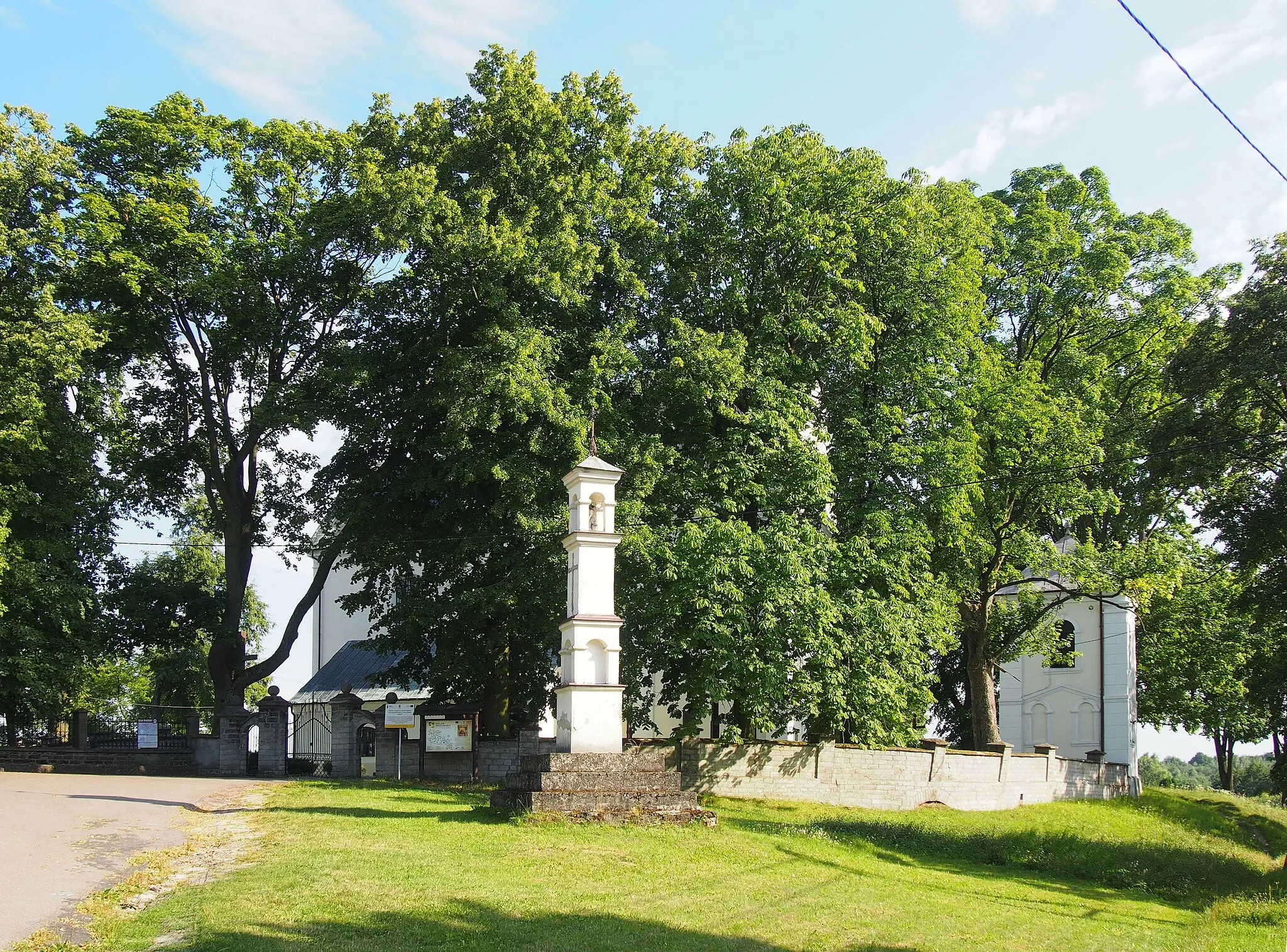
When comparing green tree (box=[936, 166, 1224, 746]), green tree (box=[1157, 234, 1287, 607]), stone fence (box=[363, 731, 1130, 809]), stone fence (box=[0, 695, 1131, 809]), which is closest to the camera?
green tree (box=[1157, 234, 1287, 607])

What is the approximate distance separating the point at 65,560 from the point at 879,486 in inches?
743

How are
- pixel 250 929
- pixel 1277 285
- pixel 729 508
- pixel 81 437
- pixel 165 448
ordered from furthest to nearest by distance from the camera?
1. pixel 165 448
2. pixel 81 437
3. pixel 729 508
4. pixel 1277 285
5. pixel 250 929

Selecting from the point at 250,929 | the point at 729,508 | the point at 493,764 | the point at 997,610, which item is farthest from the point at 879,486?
the point at 250,929

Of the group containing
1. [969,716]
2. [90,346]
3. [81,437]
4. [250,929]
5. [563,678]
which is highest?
[90,346]

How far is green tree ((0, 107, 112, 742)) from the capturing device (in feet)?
79.3

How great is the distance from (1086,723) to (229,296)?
30480mm

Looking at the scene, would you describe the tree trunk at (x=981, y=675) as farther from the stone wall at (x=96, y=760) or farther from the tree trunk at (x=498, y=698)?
the stone wall at (x=96, y=760)

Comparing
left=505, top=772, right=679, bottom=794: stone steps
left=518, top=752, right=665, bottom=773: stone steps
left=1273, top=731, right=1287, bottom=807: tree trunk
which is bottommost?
left=1273, top=731, right=1287, bottom=807: tree trunk

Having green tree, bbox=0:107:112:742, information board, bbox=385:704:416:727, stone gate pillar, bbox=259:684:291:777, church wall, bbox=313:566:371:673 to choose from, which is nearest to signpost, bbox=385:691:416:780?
information board, bbox=385:704:416:727

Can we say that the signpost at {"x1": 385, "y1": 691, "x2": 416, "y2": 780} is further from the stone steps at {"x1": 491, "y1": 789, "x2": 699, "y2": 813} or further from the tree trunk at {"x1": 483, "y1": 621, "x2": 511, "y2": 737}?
the stone steps at {"x1": 491, "y1": 789, "x2": 699, "y2": 813}

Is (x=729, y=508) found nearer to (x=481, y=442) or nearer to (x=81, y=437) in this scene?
(x=481, y=442)

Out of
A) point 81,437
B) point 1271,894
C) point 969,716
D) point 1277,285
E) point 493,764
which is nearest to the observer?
point 1271,894

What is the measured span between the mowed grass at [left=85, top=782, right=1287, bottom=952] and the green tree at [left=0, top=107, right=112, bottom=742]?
8927mm

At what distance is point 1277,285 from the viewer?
19.2 metres
